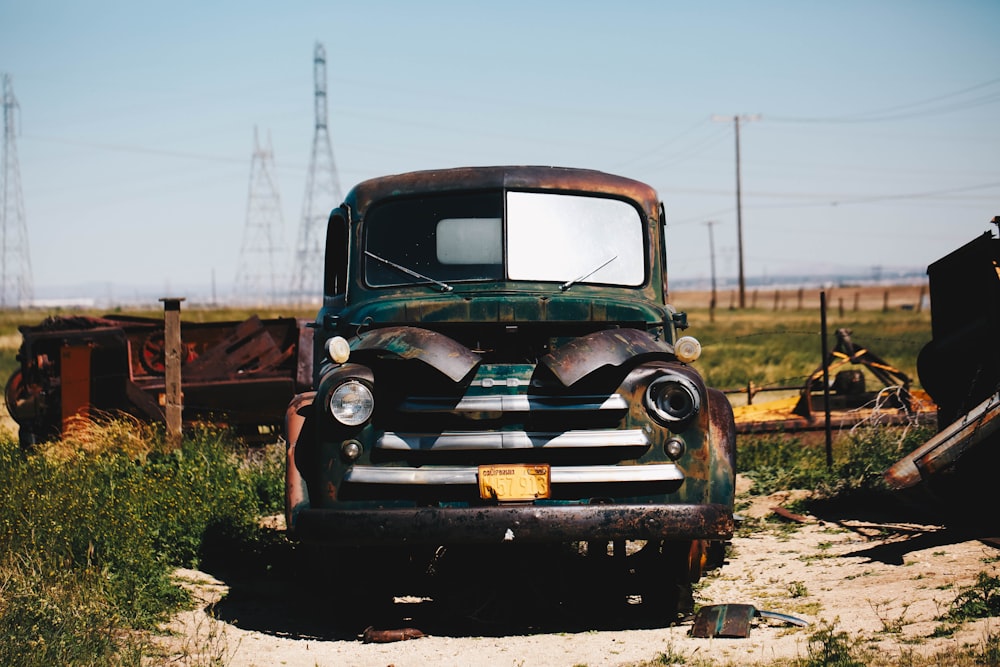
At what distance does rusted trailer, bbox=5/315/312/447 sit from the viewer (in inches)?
499

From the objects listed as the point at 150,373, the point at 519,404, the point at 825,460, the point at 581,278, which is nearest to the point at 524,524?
the point at 519,404

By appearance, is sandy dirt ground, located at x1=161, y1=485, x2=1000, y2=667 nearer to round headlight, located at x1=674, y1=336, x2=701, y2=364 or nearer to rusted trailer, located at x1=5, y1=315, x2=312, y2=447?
round headlight, located at x1=674, y1=336, x2=701, y2=364

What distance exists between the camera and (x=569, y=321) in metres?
6.45

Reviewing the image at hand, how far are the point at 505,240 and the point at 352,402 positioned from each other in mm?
1584

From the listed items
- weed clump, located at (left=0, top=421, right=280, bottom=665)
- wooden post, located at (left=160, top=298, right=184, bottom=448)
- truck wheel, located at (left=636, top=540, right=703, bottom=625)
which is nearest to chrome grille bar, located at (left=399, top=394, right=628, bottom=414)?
truck wheel, located at (left=636, top=540, right=703, bottom=625)

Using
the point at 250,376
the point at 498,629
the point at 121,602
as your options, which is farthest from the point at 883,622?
the point at 250,376

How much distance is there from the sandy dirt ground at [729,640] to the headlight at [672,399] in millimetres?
1099

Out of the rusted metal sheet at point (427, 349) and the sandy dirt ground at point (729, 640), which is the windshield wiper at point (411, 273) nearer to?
the rusted metal sheet at point (427, 349)

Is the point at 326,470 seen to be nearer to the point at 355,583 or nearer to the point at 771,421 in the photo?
the point at 355,583

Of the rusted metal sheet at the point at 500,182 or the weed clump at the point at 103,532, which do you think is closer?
the weed clump at the point at 103,532

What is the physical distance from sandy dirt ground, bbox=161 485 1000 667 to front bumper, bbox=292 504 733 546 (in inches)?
22.0

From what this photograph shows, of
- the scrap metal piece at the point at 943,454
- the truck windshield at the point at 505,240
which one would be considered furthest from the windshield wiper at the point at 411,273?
the scrap metal piece at the point at 943,454

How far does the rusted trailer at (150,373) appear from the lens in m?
12.7

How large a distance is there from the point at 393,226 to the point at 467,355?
1.49 meters
